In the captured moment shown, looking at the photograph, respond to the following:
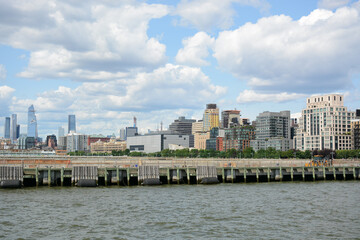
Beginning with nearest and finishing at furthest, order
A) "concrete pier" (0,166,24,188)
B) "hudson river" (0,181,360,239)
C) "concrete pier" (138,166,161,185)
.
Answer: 1. "hudson river" (0,181,360,239)
2. "concrete pier" (0,166,24,188)
3. "concrete pier" (138,166,161,185)

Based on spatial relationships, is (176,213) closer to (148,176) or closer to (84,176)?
(148,176)

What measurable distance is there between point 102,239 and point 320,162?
103m

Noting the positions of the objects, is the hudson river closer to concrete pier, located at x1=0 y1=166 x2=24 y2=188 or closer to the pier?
concrete pier, located at x1=0 y1=166 x2=24 y2=188

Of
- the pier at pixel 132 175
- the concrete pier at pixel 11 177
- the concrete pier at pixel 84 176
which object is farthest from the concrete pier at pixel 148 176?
the concrete pier at pixel 11 177

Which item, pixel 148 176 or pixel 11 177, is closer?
pixel 11 177

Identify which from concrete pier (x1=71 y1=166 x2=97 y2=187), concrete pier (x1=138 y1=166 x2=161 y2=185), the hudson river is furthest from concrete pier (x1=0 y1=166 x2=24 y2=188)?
concrete pier (x1=138 y1=166 x2=161 y2=185)

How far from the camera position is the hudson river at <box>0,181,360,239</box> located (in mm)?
42188

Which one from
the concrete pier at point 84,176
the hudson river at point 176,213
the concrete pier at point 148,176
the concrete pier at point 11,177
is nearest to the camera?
the hudson river at point 176,213

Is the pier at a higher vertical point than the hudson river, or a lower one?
higher

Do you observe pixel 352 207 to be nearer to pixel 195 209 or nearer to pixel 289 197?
pixel 289 197

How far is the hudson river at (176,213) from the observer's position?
A: 138 ft

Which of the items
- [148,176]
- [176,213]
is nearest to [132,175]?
[148,176]

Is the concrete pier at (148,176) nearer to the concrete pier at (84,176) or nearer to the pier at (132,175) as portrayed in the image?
the pier at (132,175)

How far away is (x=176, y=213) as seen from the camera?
52.5 metres
